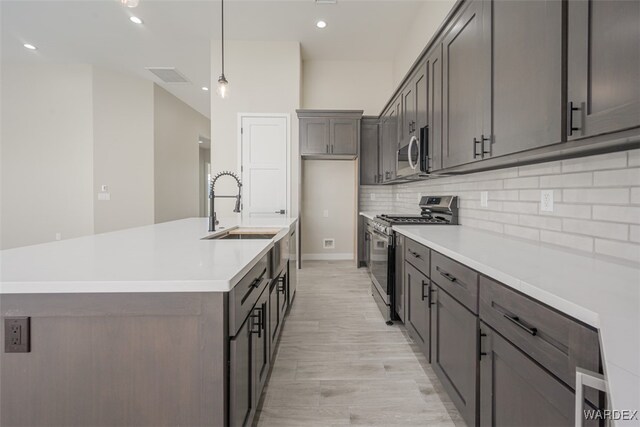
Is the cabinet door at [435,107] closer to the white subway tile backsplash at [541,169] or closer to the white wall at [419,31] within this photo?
the white subway tile backsplash at [541,169]

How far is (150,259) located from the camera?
118cm

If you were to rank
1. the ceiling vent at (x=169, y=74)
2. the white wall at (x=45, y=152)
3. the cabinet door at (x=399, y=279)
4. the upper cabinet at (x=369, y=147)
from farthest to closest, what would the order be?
1. the ceiling vent at (x=169, y=74)
2. the white wall at (x=45, y=152)
3. the upper cabinet at (x=369, y=147)
4. the cabinet door at (x=399, y=279)

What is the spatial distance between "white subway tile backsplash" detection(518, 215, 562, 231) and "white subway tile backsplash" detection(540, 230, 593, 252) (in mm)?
28

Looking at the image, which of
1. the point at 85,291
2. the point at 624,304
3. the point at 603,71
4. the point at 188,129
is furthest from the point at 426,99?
the point at 188,129

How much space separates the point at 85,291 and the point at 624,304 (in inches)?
59.8

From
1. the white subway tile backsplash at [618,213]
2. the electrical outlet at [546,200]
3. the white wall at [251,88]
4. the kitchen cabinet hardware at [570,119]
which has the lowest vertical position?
Result: the white subway tile backsplash at [618,213]

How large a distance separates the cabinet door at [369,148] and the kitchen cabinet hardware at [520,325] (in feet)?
13.0

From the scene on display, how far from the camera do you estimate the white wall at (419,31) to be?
3.10 m

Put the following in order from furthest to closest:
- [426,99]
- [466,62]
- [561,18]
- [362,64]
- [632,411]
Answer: [362,64] → [426,99] → [466,62] → [561,18] → [632,411]

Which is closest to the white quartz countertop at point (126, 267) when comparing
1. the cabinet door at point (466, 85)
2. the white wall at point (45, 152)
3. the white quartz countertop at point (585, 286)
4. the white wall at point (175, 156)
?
the white quartz countertop at point (585, 286)

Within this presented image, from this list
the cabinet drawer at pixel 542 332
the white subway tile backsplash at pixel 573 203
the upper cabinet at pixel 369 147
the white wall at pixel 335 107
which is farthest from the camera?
the white wall at pixel 335 107

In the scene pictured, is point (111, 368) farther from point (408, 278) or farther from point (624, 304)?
point (408, 278)

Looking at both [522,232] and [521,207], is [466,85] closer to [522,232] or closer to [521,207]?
[521,207]

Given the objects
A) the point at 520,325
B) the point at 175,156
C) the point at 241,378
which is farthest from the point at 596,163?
the point at 175,156
